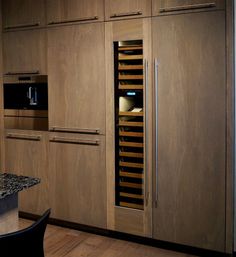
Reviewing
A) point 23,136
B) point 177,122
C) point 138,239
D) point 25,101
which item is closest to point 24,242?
point 177,122

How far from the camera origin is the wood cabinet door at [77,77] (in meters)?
3.13

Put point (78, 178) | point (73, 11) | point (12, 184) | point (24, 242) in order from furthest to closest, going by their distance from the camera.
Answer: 1. point (78, 178)
2. point (73, 11)
3. point (12, 184)
4. point (24, 242)

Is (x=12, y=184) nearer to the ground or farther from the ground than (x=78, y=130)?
nearer to the ground

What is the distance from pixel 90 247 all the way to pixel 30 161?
1.09 metres

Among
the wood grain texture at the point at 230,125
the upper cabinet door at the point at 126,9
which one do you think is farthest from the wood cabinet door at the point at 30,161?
the wood grain texture at the point at 230,125

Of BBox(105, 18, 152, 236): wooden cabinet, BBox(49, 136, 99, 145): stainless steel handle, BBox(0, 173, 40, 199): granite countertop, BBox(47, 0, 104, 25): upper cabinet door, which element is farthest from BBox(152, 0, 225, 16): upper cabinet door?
BBox(0, 173, 40, 199): granite countertop

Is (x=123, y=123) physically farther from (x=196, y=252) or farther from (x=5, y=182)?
(x=5, y=182)

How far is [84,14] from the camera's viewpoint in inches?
124

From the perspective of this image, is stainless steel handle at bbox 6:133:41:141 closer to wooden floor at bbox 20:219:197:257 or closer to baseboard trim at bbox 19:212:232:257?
baseboard trim at bbox 19:212:232:257

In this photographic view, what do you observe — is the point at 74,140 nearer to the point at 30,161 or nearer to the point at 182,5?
the point at 30,161

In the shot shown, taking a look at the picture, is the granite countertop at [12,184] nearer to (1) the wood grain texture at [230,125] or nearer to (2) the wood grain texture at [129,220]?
(2) the wood grain texture at [129,220]

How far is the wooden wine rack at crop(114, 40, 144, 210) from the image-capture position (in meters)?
3.00

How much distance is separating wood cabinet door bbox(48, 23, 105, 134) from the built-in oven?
254 millimetres

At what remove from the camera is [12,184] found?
1.77 meters
